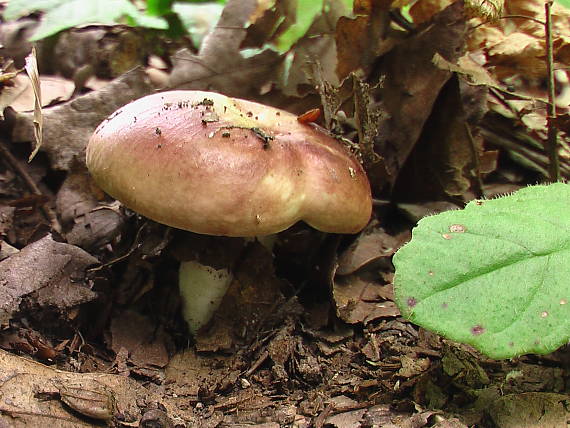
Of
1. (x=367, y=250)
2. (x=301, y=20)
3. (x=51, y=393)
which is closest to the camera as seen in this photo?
(x=51, y=393)

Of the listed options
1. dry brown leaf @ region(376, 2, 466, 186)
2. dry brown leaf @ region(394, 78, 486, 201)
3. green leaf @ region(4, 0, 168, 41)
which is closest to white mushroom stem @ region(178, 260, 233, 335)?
dry brown leaf @ region(376, 2, 466, 186)

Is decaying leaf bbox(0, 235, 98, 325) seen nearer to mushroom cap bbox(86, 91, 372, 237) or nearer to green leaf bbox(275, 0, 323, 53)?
mushroom cap bbox(86, 91, 372, 237)

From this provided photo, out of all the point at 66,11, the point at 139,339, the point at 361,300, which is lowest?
the point at 139,339

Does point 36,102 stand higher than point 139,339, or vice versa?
point 36,102

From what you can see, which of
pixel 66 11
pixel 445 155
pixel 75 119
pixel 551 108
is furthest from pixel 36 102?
pixel 551 108

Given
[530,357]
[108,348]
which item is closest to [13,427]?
[108,348]

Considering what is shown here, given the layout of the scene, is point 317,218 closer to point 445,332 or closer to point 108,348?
point 445,332

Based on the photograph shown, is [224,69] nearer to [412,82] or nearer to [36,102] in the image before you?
[412,82]
